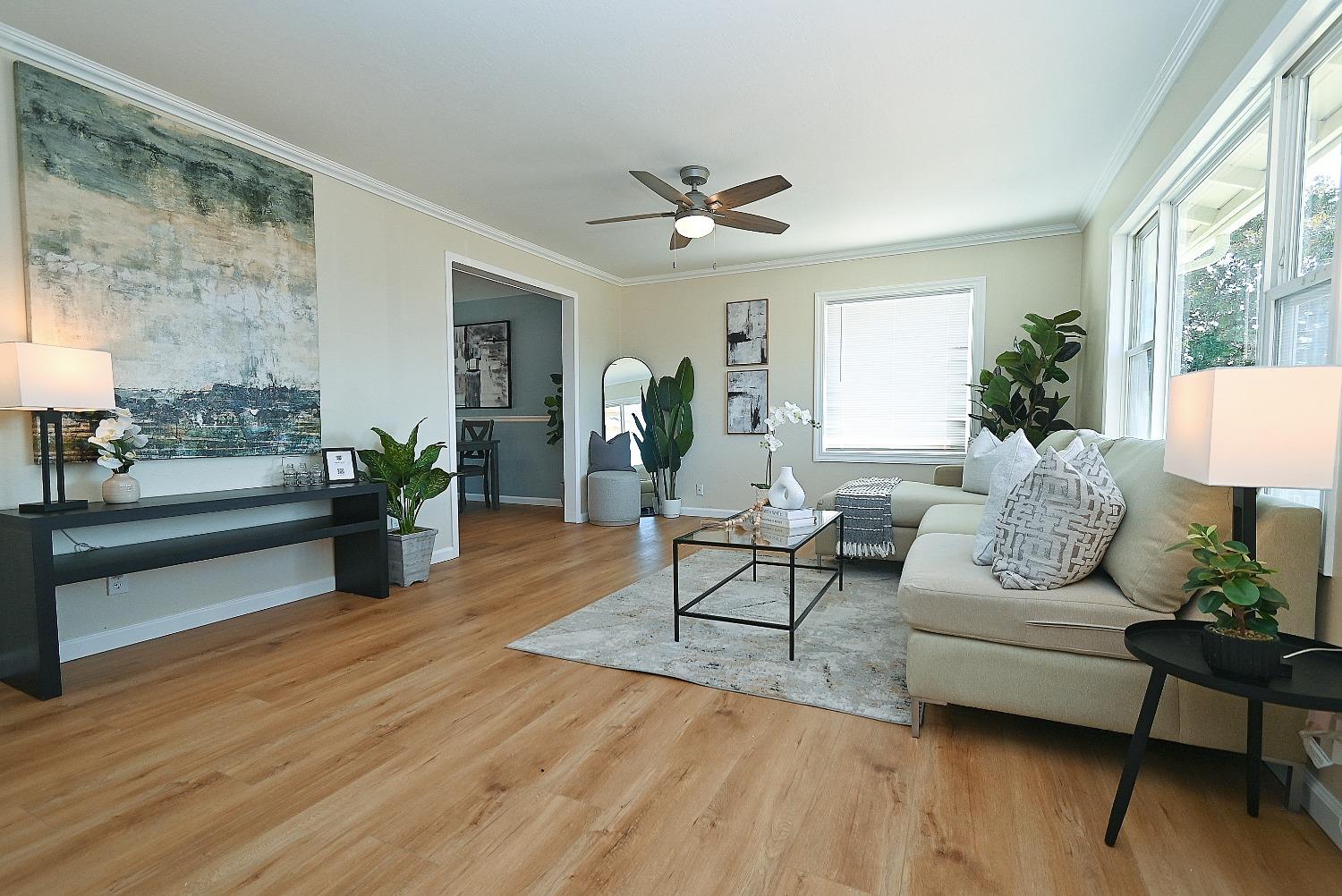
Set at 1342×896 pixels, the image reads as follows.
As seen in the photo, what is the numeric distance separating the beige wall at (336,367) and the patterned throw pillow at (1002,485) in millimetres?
3506

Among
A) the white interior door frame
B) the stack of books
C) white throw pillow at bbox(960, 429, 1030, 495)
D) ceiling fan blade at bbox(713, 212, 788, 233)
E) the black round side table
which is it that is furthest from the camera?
the white interior door frame

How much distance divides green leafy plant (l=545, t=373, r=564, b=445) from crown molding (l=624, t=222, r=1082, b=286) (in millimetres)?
1343

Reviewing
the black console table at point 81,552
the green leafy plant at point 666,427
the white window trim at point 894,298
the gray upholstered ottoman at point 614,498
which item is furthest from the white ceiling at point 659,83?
the gray upholstered ottoman at point 614,498

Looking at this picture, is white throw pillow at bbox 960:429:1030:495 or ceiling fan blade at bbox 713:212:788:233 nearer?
ceiling fan blade at bbox 713:212:788:233

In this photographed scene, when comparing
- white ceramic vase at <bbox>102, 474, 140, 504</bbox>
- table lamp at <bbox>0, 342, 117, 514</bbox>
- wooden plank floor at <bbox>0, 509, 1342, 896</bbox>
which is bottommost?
wooden plank floor at <bbox>0, 509, 1342, 896</bbox>

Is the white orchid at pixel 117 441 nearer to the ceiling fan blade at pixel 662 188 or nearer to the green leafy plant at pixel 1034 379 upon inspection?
the ceiling fan blade at pixel 662 188

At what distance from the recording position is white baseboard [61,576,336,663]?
2695 millimetres

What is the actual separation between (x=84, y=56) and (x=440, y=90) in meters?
1.42

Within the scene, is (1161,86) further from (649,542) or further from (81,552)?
(81,552)

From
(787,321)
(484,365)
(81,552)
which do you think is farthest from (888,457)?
(81,552)

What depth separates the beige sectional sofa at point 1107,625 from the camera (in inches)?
63.0

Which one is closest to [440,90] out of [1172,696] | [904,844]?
[904,844]

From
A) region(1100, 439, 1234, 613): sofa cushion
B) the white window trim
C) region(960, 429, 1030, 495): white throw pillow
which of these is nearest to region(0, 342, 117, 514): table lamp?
region(1100, 439, 1234, 613): sofa cushion

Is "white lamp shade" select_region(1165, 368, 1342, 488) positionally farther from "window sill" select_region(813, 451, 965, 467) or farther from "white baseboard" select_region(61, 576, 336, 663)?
"window sill" select_region(813, 451, 965, 467)
